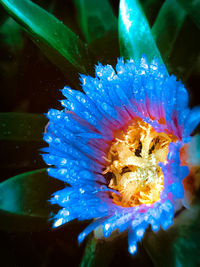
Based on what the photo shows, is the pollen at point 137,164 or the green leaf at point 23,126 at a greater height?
the green leaf at point 23,126

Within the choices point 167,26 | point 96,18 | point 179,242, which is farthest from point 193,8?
point 179,242

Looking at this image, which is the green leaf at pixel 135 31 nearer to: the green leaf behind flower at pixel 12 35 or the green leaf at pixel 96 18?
the green leaf at pixel 96 18

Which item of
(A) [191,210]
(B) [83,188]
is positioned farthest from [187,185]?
(B) [83,188]

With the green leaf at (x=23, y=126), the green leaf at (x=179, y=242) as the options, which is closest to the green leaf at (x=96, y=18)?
the green leaf at (x=23, y=126)

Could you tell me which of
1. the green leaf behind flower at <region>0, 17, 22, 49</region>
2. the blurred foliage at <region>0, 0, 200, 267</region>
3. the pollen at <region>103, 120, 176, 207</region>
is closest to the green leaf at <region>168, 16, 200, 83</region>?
the blurred foliage at <region>0, 0, 200, 267</region>

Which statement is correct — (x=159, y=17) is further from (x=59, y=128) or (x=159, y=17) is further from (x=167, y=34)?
(x=59, y=128)

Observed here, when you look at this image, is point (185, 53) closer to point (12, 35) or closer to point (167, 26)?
point (167, 26)
